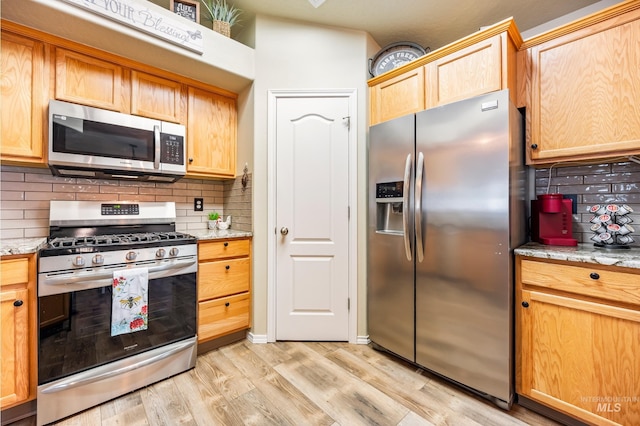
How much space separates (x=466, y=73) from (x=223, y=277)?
7.46 feet

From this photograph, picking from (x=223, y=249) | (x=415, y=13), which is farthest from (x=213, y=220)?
(x=415, y=13)

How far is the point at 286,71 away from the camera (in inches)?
91.0

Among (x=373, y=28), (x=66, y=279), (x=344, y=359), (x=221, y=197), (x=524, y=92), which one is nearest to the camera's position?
(x=66, y=279)

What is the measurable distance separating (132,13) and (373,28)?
5.78ft

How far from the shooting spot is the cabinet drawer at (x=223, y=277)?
208 centimetres

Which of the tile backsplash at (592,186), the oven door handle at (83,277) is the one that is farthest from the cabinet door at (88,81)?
the tile backsplash at (592,186)

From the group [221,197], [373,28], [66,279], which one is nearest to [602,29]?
[373,28]

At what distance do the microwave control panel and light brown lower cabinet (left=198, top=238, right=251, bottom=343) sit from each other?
0.70 meters

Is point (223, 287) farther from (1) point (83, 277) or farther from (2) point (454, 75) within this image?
(2) point (454, 75)

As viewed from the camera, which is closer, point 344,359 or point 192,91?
point 344,359

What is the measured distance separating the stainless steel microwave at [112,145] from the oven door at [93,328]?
0.82 m

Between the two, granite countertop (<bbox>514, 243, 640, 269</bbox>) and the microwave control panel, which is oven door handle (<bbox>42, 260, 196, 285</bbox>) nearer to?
the microwave control panel

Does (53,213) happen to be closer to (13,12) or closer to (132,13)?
(13,12)

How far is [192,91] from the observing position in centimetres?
230
